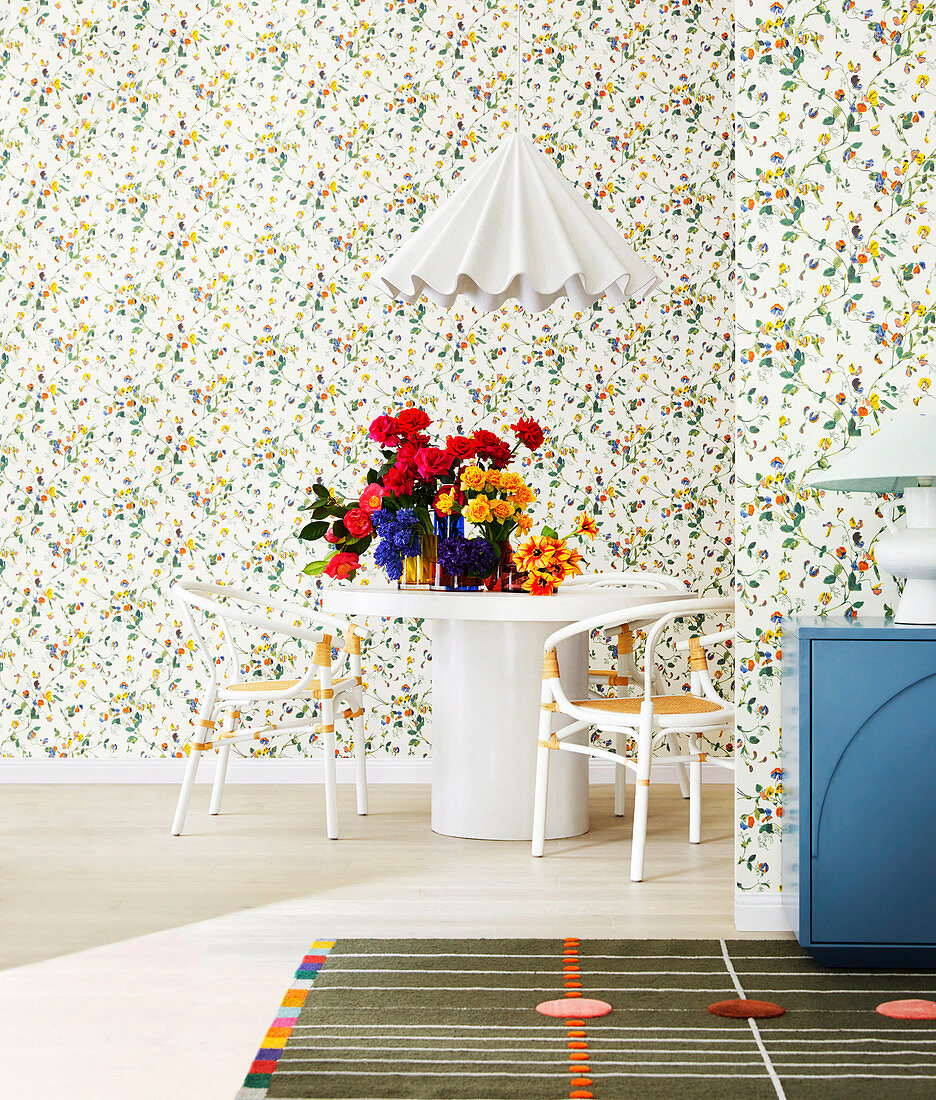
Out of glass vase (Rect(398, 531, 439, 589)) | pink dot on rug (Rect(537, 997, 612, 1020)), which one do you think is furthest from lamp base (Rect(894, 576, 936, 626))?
glass vase (Rect(398, 531, 439, 589))

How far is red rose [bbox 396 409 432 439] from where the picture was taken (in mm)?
3434

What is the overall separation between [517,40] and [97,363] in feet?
6.64

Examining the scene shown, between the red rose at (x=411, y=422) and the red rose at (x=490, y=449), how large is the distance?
169 mm

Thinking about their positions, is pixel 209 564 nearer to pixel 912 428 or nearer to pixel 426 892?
pixel 426 892

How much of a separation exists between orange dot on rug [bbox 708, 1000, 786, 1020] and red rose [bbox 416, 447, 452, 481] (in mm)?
1758

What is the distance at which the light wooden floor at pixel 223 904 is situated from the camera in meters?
1.95

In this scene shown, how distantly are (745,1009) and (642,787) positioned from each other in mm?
929

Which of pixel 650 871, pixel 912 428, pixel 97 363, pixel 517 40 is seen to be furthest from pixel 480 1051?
pixel 517 40

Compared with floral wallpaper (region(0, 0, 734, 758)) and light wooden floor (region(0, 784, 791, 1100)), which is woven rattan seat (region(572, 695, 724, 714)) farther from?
floral wallpaper (region(0, 0, 734, 758))

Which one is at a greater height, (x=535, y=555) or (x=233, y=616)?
(x=535, y=555)

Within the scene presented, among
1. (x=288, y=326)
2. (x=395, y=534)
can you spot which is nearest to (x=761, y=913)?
(x=395, y=534)

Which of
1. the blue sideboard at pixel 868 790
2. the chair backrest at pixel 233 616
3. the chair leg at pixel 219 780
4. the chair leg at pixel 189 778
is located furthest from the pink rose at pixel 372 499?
the blue sideboard at pixel 868 790

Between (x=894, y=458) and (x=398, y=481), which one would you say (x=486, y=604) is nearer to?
(x=398, y=481)

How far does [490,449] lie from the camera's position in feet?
11.2
